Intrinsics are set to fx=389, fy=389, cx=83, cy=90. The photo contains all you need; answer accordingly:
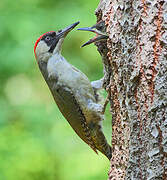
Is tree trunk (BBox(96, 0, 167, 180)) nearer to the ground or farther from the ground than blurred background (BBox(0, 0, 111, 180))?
farther from the ground

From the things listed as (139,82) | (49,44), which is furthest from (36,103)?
(139,82)

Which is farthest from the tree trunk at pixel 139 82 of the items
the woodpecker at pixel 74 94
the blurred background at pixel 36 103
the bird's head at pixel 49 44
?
the blurred background at pixel 36 103

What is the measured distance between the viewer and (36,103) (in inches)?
245

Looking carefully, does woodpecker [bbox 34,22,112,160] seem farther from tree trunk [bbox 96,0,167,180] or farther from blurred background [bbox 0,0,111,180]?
blurred background [bbox 0,0,111,180]

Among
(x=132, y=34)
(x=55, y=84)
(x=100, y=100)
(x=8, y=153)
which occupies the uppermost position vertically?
(x=132, y=34)

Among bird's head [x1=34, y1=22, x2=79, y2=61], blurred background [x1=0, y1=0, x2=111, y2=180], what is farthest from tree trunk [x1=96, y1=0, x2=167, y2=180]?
blurred background [x1=0, y1=0, x2=111, y2=180]

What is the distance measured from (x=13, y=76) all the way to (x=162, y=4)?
445 cm

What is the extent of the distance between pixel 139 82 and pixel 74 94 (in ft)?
4.91

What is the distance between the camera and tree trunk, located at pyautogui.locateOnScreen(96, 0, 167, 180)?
2.27 meters

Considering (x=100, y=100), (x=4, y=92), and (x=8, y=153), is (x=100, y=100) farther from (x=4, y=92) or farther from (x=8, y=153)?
(x=4, y=92)

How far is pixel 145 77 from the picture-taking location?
7.69 ft

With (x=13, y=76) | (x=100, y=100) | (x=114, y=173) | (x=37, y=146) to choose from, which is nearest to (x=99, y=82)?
(x=100, y=100)

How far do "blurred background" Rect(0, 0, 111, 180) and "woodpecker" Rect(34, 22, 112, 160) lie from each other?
5.39ft

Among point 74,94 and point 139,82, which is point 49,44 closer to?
point 74,94
